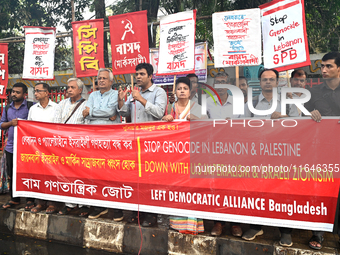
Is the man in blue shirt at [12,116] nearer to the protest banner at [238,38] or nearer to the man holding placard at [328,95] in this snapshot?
the protest banner at [238,38]

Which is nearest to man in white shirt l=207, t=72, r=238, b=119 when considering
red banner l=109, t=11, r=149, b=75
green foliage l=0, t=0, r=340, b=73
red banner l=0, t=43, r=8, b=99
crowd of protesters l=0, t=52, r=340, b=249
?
crowd of protesters l=0, t=52, r=340, b=249

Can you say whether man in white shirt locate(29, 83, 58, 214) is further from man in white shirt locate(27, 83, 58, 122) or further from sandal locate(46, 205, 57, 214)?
sandal locate(46, 205, 57, 214)

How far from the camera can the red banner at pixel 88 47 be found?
6332 millimetres

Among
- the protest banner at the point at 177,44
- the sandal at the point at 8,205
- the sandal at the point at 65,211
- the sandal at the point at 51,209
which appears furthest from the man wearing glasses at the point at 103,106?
the protest banner at the point at 177,44

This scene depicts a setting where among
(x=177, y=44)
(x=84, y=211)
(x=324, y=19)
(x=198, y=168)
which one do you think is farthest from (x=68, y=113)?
(x=324, y=19)

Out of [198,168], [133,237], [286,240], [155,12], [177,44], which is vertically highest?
[155,12]

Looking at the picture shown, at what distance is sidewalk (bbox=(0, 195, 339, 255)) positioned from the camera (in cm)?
292

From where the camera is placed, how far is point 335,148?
275 centimetres

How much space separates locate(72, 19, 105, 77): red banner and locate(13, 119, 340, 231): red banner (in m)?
2.60

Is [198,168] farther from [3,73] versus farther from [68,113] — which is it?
[3,73]

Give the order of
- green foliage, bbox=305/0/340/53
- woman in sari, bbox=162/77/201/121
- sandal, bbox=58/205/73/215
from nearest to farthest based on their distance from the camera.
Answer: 1. woman in sari, bbox=162/77/201/121
2. sandal, bbox=58/205/73/215
3. green foliage, bbox=305/0/340/53

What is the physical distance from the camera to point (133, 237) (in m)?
3.42

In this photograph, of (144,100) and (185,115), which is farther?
(144,100)

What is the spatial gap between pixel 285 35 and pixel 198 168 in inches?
117
